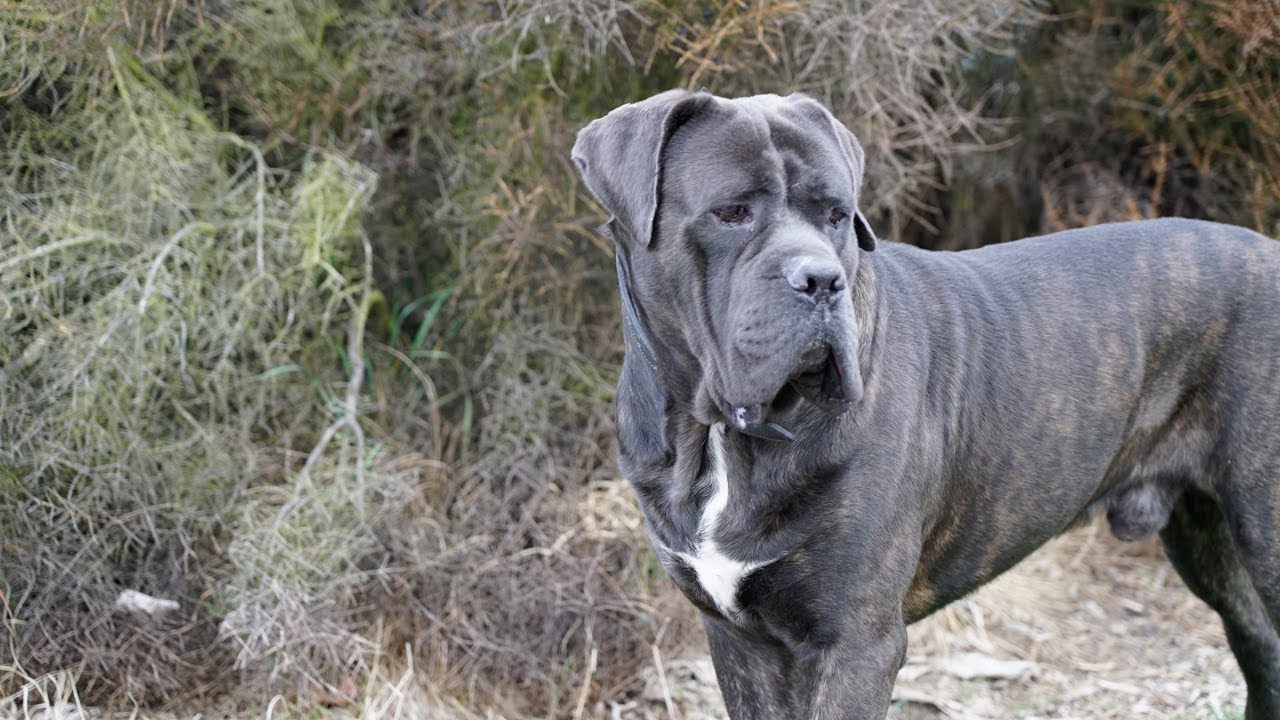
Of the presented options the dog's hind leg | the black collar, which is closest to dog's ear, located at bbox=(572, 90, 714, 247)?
the black collar

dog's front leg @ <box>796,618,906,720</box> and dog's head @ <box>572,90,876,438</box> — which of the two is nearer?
dog's head @ <box>572,90,876,438</box>

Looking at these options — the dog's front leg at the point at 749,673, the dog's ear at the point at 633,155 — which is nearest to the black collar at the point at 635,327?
the dog's ear at the point at 633,155

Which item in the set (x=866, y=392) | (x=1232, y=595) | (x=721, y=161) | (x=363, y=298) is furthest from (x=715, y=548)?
(x=363, y=298)

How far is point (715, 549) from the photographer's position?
279 centimetres

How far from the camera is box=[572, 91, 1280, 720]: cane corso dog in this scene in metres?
2.63

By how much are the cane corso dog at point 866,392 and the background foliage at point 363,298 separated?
1.31m

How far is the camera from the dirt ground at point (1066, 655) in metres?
4.25

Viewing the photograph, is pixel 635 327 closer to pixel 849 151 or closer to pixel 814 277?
pixel 814 277

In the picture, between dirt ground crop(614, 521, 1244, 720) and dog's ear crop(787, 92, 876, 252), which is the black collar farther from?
dirt ground crop(614, 521, 1244, 720)

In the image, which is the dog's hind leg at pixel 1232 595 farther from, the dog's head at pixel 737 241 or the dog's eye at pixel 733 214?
the dog's eye at pixel 733 214

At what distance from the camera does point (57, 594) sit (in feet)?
12.8

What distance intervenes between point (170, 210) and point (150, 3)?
72 centimetres

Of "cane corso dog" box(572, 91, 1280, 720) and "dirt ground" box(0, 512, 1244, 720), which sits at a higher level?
"cane corso dog" box(572, 91, 1280, 720)

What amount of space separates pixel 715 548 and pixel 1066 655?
8.37 ft
